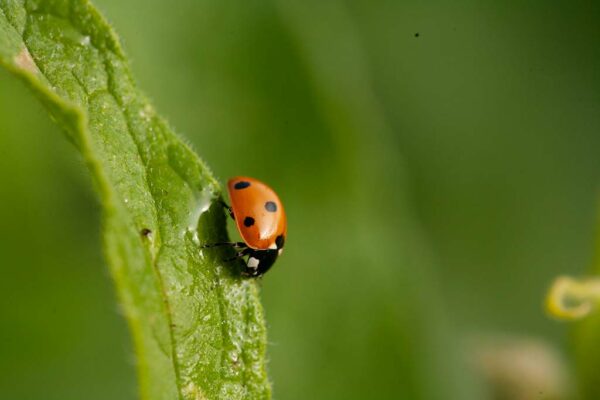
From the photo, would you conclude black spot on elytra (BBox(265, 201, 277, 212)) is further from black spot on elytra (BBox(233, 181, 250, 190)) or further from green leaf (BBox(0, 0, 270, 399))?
green leaf (BBox(0, 0, 270, 399))

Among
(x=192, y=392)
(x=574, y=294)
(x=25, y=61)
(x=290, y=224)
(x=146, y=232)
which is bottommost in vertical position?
(x=192, y=392)

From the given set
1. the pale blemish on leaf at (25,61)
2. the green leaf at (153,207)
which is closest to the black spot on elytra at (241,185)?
the green leaf at (153,207)

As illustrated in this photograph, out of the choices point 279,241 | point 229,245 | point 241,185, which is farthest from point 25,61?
point 279,241

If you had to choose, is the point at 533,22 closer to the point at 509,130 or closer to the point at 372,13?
the point at 509,130

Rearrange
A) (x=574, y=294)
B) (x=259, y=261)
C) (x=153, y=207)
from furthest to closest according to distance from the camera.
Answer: (x=574, y=294)
(x=259, y=261)
(x=153, y=207)

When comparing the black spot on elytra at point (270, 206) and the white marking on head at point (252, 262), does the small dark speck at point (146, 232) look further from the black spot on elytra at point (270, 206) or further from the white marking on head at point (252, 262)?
the black spot on elytra at point (270, 206)

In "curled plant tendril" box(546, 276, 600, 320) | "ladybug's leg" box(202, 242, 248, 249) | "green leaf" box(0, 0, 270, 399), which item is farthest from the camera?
"curled plant tendril" box(546, 276, 600, 320)

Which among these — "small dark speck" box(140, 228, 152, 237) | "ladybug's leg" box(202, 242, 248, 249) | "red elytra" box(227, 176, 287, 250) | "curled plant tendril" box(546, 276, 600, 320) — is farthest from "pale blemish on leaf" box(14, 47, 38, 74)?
"curled plant tendril" box(546, 276, 600, 320)

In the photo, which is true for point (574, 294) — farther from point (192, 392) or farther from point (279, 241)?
point (192, 392)
